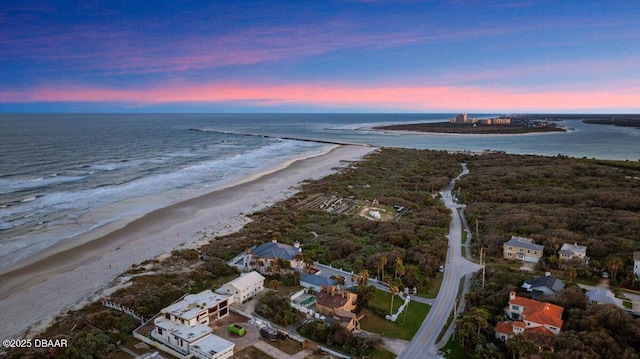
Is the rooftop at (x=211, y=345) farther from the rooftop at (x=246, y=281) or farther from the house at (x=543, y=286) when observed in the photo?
the house at (x=543, y=286)

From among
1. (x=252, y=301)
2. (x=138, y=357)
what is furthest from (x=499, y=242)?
(x=138, y=357)

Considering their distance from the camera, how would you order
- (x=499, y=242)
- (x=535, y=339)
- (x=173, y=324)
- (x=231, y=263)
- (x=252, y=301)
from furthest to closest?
(x=499, y=242) < (x=231, y=263) < (x=252, y=301) < (x=173, y=324) < (x=535, y=339)

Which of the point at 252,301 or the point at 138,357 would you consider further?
the point at 252,301

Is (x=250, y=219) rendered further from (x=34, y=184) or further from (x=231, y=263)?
(x=34, y=184)

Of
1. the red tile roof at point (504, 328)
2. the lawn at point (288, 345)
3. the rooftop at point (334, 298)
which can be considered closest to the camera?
the lawn at point (288, 345)

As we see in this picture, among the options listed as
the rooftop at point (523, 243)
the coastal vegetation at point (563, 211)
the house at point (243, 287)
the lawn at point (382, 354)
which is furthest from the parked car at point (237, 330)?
the rooftop at point (523, 243)

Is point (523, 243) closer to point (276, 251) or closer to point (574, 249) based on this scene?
point (574, 249)
